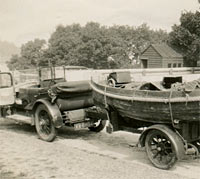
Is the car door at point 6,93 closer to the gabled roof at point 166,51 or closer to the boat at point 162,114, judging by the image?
the boat at point 162,114

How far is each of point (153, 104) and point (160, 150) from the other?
0.88 meters

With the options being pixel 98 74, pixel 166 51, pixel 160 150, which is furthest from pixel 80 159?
pixel 166 51

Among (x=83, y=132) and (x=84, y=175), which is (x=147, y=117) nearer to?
(x=84, y=175)

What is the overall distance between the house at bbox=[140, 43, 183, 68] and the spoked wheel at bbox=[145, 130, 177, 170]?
33589mm

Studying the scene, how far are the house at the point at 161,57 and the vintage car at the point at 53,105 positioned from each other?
30925mm

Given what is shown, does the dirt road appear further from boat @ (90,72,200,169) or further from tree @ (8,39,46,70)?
tree @ (8,39,46,70)

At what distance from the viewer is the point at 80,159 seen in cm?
669

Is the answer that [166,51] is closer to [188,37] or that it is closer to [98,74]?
[188,37]

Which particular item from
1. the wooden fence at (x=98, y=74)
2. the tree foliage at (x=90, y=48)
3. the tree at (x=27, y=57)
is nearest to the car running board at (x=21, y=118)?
the wooden fence at (x=98, y=74)

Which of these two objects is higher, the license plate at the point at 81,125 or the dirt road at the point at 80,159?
the license plate at the point at 81,125

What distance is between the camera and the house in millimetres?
39406

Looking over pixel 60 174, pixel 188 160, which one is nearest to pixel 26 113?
pixel 60 174

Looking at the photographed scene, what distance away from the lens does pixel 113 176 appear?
5.60 m

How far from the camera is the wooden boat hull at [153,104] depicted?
5.54 meters
